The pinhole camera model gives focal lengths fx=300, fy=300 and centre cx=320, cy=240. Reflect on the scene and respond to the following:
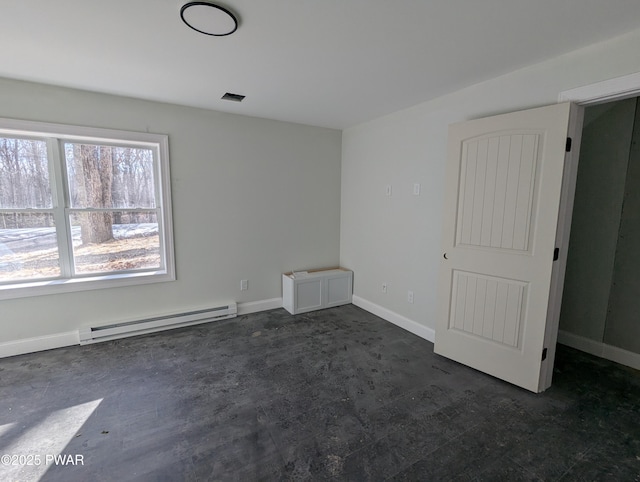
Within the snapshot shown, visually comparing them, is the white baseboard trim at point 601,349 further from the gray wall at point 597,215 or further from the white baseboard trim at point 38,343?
the white baseboard trim at point 38,343

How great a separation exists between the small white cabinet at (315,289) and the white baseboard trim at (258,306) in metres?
0.10

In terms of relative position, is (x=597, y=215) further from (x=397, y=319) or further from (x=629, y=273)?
(x=397, y=319)

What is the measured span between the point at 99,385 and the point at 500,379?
10.3 ft

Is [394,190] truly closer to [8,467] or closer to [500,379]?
[500,379]

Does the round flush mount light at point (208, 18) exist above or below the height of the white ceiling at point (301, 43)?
below

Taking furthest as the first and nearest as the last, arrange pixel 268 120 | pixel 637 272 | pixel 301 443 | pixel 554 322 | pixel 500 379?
pixel 268 120 < pixel 637 272 < pixel 500 379 < pixel 554 322 < pixel 301 443

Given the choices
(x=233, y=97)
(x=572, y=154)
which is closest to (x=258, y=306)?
(x=233, y=97)

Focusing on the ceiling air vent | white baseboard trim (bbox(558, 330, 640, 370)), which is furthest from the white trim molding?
the ceiling air vent

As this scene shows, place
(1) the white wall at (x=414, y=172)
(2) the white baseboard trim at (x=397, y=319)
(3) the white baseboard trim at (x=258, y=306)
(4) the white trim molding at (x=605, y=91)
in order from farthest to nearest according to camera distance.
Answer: (3) the white baseboard trim at (x=258, y=306) < (2) the white baseboard trim at (x=397, y=319) < (1) the white wall at (x=414, y=172) < (4) the white trim molding at (x=605, y=91)

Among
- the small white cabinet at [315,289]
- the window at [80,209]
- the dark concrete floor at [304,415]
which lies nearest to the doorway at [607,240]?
the dark concrete floor at [304,415]

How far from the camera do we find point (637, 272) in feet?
8.62

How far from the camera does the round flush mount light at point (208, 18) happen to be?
1.52 metres

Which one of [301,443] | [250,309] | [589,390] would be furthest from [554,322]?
[250,309]

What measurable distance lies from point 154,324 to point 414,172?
3199 millimetres
